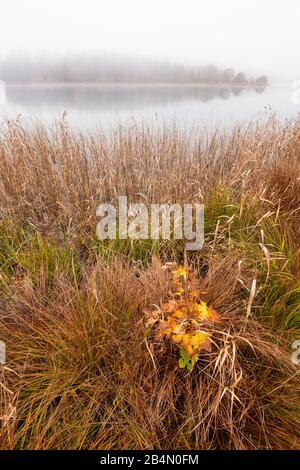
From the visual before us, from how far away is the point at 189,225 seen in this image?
2555 millimetres

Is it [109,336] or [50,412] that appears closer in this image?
[50,412]

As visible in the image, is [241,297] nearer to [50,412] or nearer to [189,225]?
[189,225]

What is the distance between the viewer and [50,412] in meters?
1.49

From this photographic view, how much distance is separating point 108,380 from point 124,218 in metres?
1.54

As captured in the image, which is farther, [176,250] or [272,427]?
[176,250]

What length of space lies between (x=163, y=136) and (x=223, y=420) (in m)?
3.51

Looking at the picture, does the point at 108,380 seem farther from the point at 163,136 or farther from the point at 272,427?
the point at 163,136

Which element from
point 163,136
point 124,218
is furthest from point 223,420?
point 163,136

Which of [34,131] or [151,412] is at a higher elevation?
[34,131]
